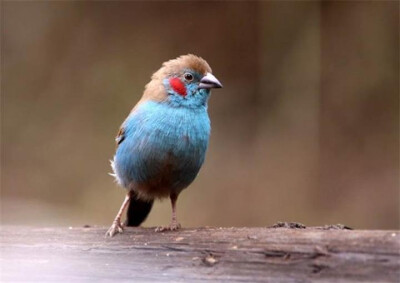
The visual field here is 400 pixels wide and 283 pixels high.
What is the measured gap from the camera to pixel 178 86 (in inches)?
145

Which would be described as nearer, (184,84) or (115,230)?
(115,230)

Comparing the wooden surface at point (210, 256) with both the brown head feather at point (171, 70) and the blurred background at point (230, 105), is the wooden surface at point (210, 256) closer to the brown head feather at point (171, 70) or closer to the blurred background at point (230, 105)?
the brown head feather at point (171, 70)

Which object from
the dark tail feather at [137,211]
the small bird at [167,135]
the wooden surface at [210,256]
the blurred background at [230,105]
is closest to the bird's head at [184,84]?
the small bird at [167,135]

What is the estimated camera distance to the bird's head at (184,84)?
365cm

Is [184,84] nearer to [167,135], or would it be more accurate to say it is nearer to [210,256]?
[167,135]

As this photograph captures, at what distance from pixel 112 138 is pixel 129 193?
3.30 metres

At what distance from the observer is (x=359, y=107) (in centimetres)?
655

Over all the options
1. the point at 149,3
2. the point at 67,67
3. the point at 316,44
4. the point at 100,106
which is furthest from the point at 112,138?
the point at 316,44

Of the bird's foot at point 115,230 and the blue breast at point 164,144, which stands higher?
the blue breast at point 164,144

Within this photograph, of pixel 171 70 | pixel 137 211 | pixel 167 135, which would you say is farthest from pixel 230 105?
pixel 167 135

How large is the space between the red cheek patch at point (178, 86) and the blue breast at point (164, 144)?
0.35 feet

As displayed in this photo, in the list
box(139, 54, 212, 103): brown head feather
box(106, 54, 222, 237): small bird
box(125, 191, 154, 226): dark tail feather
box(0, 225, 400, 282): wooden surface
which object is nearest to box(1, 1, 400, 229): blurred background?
box(125, 191, 154, 226): dark tail feather

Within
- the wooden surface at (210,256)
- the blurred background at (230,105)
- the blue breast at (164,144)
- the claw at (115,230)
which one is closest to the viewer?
the wooden surface at (210,256)

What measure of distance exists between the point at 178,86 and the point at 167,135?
0.33 m
